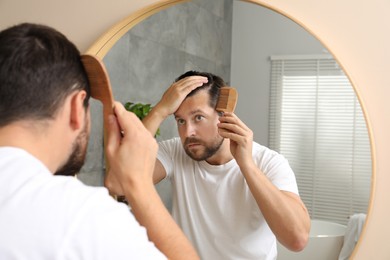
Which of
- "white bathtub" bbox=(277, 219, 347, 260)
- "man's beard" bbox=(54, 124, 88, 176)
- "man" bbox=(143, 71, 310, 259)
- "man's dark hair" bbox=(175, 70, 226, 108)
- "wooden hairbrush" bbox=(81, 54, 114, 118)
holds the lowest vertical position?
"white bathtub" bbox=(277, 219, 347, 260)

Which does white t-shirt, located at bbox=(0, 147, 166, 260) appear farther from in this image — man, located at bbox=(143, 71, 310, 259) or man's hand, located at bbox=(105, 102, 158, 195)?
man, located at bbox=(143, 71, 310, 259)

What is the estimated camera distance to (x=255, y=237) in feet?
3.09

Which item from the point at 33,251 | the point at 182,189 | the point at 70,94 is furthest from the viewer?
the point at 182,189

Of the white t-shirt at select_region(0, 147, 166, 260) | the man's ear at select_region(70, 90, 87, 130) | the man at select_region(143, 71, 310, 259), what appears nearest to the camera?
the white t-shirt at select_region(0, 147, 166, 260)

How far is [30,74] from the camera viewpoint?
0.55 metres

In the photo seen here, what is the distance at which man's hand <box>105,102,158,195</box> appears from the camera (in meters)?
0.63

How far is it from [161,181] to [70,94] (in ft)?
1.50

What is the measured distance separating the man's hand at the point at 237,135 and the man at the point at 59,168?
297mm

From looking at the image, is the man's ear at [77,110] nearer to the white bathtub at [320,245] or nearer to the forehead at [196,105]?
the forehead at [196,105]

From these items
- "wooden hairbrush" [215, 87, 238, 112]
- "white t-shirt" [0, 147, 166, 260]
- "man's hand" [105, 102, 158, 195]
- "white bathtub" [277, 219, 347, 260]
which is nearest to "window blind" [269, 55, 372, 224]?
Result: "white bathtub" [277, 219, 347, 260]

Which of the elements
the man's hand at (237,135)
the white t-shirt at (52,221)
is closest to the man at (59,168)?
the white t-shirt at (52,221)

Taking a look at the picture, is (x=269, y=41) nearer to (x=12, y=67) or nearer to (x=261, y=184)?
(x=261, y=184)

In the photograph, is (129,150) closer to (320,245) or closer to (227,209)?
(227,209)

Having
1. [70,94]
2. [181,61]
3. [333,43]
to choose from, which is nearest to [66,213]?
[70,94]
